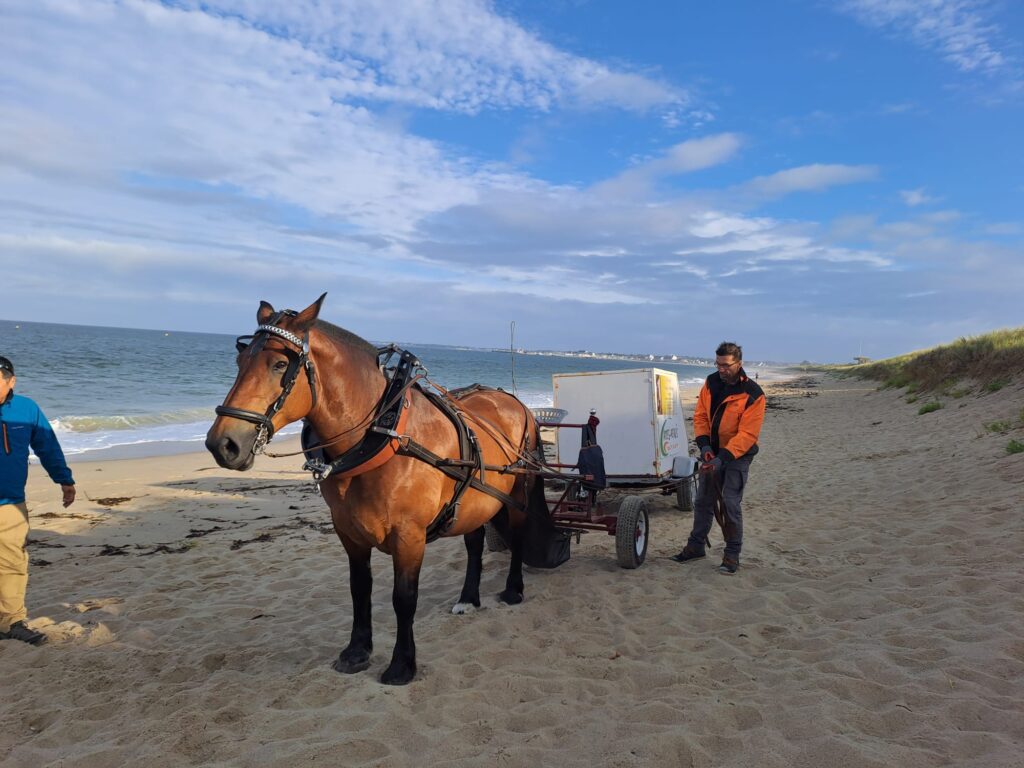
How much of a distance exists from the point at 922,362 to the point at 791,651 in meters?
23.1

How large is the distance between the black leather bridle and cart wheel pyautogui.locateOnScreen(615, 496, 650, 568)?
3479mm

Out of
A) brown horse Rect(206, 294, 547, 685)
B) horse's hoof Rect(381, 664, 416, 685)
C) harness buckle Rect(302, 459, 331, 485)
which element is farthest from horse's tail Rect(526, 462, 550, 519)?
harness buckle Rect(302, 459, 331, 485)

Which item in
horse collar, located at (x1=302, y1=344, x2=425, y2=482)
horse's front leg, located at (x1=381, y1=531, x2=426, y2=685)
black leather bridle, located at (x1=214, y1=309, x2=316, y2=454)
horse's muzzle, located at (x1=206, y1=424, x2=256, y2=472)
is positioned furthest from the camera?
horse's front leg, located at (x1=381, y1=531, x2=426, y2=685)

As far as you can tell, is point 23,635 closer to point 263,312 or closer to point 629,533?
point 263,312

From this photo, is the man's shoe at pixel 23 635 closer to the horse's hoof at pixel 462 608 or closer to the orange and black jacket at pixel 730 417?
the horse's hoof at pixel 462 608

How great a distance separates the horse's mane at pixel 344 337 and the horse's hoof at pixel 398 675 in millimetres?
1926

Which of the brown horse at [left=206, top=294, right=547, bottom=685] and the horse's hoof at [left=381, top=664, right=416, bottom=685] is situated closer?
the brown horse at [left=206, top=294, right=547, bottom=685]

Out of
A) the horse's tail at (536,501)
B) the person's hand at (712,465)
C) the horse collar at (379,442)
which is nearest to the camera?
the horse collar at (379,442)

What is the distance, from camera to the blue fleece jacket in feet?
13.6

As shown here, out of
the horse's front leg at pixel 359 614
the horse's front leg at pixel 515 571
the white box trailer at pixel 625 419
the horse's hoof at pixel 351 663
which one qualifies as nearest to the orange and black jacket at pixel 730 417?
the white box trailer at pixel 625 419

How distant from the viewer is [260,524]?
8.02 metres

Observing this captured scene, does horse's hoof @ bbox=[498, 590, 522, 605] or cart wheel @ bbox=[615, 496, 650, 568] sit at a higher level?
cart wheel @ bbox=[615, 496, 650, 568]

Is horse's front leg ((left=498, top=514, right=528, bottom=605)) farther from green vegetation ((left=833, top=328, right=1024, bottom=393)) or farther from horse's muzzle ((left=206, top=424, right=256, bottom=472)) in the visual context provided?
green vegetation ((left=833, top=328, right=1024, bottom=393))

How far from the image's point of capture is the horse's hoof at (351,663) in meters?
3.79
